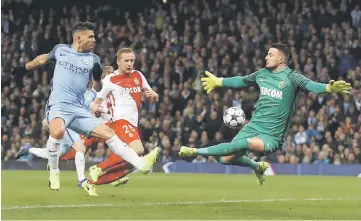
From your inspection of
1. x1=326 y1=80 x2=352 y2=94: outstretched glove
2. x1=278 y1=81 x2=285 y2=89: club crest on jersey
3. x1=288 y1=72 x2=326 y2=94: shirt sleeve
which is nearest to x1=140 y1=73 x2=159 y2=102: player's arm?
x1=278 y1=81 x2=285 y2=89: club crest on jersey

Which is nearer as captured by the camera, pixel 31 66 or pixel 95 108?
pixel 31 66

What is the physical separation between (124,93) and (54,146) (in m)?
1.89

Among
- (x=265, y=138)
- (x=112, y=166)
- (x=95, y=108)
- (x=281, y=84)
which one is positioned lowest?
(x=112, y=166)

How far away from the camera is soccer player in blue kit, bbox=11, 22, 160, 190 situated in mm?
12125

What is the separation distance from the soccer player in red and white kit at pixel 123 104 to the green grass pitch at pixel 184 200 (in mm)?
423

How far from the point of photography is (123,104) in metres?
13.8

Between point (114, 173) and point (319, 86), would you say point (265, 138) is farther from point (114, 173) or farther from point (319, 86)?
point (114, 173)

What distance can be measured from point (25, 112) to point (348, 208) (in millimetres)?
16844

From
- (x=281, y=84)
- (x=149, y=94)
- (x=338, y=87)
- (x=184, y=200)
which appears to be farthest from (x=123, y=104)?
(x=338, y=87)

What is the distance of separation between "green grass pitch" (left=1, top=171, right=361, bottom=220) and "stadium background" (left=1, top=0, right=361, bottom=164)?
579 cm

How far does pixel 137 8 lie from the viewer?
31.7m

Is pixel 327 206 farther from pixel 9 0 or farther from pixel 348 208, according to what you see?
pixel 9 0

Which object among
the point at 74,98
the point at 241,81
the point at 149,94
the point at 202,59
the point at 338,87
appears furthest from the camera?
the point at 202,59

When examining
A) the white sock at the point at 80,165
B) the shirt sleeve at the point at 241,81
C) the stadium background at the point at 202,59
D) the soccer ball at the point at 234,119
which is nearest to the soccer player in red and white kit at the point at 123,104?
the white sock at the point at 80,165
